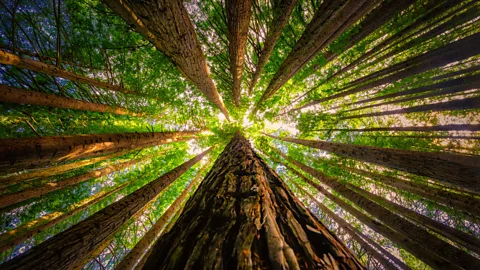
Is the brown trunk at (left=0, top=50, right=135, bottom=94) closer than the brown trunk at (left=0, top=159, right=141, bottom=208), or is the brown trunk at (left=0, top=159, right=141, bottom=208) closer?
the brown trunk at (left=0, top=50, right=135, bottom=94)

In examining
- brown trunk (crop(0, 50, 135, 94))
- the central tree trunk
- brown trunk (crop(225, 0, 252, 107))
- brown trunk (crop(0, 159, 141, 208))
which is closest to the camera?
the central tree trunk

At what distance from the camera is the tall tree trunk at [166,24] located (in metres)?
2.11

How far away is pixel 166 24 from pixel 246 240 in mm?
2480

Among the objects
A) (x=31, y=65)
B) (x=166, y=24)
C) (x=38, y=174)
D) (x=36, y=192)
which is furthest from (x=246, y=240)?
(x=38, y=174)

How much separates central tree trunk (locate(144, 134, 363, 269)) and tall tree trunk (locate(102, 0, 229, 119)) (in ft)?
6.86

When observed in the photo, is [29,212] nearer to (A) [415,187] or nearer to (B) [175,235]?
(B) [175,235]

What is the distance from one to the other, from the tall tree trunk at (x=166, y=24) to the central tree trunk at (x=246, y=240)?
6.86 feet

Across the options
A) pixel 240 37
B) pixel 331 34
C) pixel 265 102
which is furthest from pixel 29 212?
pixel 331 34

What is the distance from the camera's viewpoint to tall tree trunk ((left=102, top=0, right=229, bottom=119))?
2107 mm

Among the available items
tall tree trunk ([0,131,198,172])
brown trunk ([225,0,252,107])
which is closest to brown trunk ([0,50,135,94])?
tall tree trunk ([0,131,198,172])

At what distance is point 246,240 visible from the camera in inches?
34.0

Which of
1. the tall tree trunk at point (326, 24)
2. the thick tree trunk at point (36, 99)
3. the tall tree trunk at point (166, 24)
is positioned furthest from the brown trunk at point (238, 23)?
the thick tree trunk at point (36, 99)

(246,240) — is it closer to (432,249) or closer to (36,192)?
(432,249)

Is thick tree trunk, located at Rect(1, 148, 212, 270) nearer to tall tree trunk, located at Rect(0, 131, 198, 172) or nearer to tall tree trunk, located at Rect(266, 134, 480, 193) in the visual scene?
tall tree trunk, located at Rect(0, 131, 198, 172)
